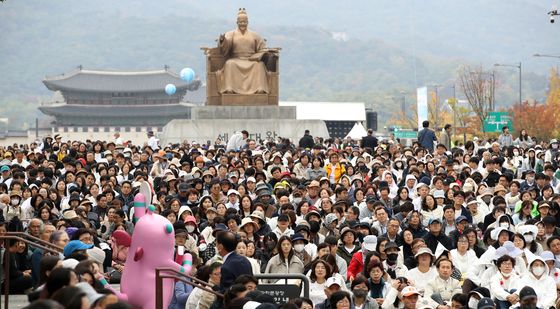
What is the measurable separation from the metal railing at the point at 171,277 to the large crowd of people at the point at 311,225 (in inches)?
7.7

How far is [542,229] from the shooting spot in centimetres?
1570

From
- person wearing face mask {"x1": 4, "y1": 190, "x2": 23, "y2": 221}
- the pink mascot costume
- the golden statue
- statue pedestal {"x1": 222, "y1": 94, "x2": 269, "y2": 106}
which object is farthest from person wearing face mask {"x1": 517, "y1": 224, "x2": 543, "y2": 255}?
statue pedestal {"x1": 222, "y1": 94, "x2": 269, "y2": 106}

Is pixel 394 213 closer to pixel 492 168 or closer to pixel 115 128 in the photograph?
pixel 492 168

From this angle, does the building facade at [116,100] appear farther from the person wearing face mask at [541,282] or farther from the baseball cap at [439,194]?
the person wearing face mask at [541,282]

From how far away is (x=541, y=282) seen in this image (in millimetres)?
13586

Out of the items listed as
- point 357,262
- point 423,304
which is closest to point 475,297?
point 423,304

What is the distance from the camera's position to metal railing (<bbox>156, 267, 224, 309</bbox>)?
36.3ft

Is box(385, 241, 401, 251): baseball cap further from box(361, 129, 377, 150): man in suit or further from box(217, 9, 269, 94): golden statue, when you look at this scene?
box(217, 9, 269, 94): golden statue

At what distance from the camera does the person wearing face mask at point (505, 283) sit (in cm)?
1344

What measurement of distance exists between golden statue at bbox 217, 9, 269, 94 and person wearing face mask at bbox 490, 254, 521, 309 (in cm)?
2079

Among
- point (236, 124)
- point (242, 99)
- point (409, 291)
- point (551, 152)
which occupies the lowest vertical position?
point (409, 291)

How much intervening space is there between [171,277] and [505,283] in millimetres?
4101

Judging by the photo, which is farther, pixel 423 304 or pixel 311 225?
pixel 311 225

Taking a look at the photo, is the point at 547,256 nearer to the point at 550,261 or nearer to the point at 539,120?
the point at 550,261
